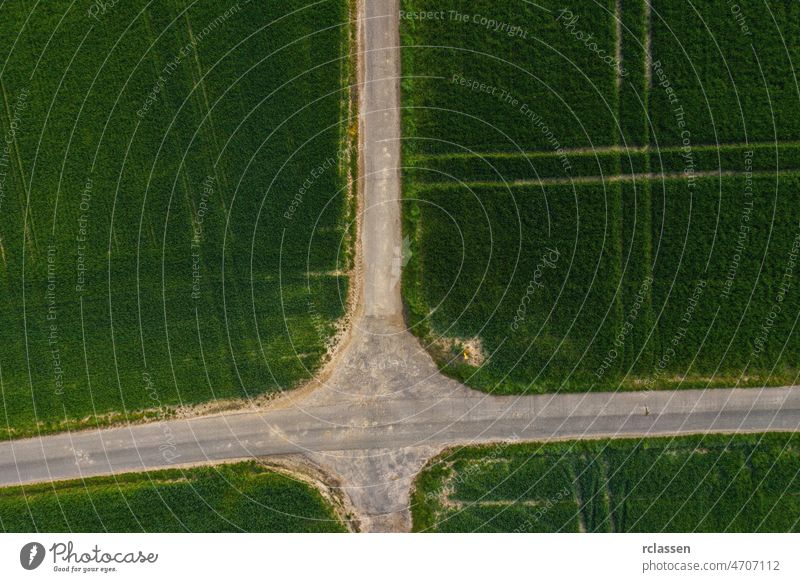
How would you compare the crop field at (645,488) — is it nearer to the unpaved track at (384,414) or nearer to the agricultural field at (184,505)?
the unpaved track at (384,414)

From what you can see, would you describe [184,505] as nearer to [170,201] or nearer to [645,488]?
[170,201]

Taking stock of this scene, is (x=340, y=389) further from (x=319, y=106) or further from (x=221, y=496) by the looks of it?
(x=319, y=106)

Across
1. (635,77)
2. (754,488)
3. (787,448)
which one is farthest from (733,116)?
(754,488)
